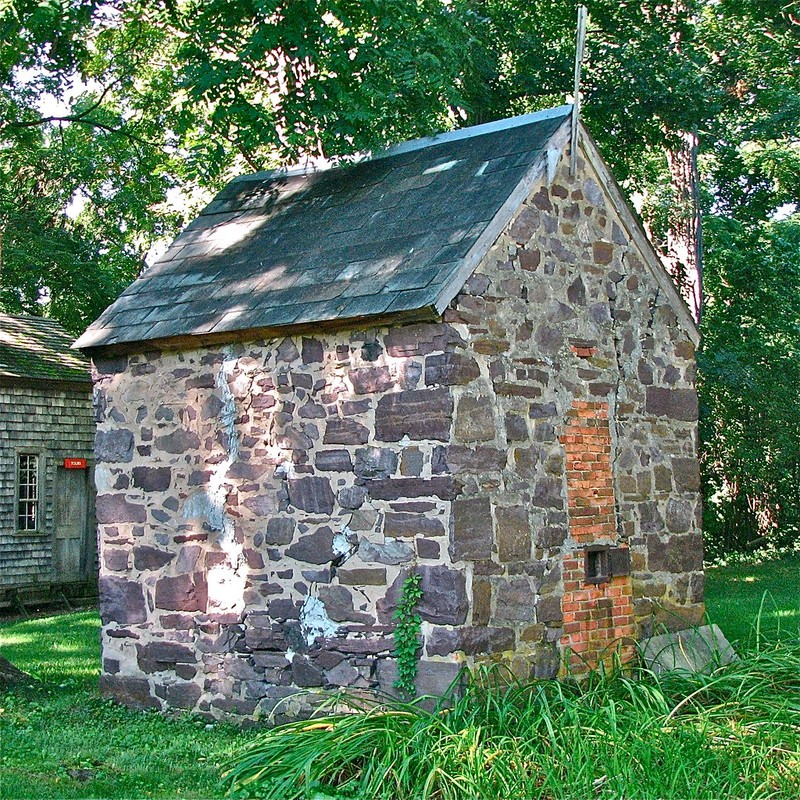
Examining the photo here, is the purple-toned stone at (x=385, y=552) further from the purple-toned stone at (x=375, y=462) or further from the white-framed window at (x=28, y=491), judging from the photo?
the white-framed window at (x=28, y=491)

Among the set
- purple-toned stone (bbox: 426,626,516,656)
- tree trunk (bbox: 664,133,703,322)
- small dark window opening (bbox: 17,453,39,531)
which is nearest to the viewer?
purple-toned stone (bbox: 426,626,516,656)

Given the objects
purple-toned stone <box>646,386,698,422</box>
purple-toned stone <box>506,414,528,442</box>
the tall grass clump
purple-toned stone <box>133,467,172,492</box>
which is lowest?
the tall grass clump

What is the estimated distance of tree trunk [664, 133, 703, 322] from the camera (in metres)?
17.8

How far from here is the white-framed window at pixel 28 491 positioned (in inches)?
690

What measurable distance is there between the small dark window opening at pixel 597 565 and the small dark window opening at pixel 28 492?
11.6m

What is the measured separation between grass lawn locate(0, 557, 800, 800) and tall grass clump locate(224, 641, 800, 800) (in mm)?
12

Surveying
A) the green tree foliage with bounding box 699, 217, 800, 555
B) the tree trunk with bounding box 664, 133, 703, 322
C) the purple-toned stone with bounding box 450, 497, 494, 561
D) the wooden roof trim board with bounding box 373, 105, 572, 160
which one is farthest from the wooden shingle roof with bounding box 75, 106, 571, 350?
the green tree foliage with bounding box 699, 217, 800, 555

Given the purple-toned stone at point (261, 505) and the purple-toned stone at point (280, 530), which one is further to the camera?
the purple-toned stone at point (261, 505)

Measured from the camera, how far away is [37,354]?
59.1ft

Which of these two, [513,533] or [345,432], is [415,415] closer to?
[345,432]

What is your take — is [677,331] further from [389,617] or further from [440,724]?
[440,724]

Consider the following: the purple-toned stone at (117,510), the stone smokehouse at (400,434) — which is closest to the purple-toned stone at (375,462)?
the stone smokehouse at (400,434)

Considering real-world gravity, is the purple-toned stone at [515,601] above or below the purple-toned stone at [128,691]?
above

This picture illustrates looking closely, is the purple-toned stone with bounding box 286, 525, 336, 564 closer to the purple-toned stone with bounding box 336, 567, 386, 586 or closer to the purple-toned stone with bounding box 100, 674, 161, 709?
the purple-toned stone with bounding box 336, 567, 386, 586
